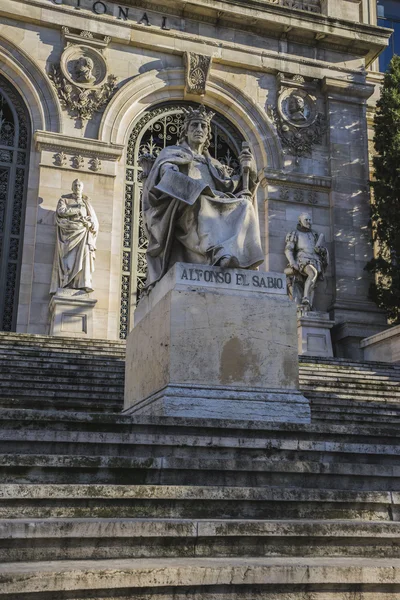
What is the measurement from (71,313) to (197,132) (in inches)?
286

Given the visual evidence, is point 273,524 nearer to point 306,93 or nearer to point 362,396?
point 362,396

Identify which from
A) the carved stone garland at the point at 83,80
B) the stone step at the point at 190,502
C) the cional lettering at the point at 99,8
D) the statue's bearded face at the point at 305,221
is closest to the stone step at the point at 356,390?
the stone step at the point at 190,502

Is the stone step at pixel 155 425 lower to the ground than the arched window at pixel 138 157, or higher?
lower

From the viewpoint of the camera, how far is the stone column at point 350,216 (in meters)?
16.4

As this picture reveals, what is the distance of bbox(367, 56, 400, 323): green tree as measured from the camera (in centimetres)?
1664

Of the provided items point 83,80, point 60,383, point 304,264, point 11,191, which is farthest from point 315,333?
point 60,383

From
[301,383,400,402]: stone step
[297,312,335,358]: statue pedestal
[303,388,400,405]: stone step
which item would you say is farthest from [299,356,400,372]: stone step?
[297,312,335,358]: statue pedestal

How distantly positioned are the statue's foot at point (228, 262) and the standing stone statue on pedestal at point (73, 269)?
309 inches

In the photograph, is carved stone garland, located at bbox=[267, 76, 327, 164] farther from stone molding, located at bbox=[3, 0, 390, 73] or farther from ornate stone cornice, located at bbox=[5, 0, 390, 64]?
ornate stone cornice, located at bbox=[5, 0, 390, 64]

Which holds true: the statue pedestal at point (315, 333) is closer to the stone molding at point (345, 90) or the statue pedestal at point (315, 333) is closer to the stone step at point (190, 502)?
the stone molding at point (345, 90)

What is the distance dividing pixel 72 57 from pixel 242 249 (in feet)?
35.8

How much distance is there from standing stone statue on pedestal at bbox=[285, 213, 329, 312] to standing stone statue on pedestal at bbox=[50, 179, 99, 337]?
4.45 metres

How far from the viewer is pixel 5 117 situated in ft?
52.6

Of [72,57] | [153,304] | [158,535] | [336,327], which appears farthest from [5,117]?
[158,535]
